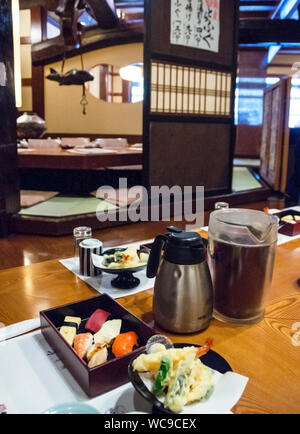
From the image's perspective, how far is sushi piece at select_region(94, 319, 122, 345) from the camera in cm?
82

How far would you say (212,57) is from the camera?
4586mm

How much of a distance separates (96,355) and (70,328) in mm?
129

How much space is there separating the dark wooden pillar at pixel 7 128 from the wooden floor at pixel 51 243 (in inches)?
10.7

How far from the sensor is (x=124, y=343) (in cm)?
79

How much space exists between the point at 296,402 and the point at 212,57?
453 cm

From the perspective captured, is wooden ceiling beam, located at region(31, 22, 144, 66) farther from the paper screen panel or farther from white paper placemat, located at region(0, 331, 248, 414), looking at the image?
white paper placemat, located at region(0, 331, 248, 414)

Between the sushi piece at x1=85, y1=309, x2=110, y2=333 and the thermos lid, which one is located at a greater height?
the thermos lid

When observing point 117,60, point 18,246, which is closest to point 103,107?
point 117,60

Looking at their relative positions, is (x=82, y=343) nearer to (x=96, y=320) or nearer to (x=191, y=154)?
(x=96, y=320)

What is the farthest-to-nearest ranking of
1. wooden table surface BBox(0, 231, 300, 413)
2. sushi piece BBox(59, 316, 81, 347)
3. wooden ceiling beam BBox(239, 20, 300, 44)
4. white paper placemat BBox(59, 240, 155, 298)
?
wooden ceiling beam BBox(239, 20, 300, 44) < white paper placemat BBox(59, 240, 155, 298) < sushi piece BBox(59, 316, 81, 347) < wooden table surface BBox(0, 231, 300, 413)

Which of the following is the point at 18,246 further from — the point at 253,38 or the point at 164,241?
the point at 253,38

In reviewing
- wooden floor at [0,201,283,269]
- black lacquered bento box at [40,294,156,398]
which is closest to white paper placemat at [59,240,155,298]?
black lacquered bento box at [40,294,156,398]

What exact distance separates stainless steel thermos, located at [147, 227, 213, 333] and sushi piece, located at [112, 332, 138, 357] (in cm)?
10

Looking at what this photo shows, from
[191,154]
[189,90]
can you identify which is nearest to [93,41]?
[189,90]
